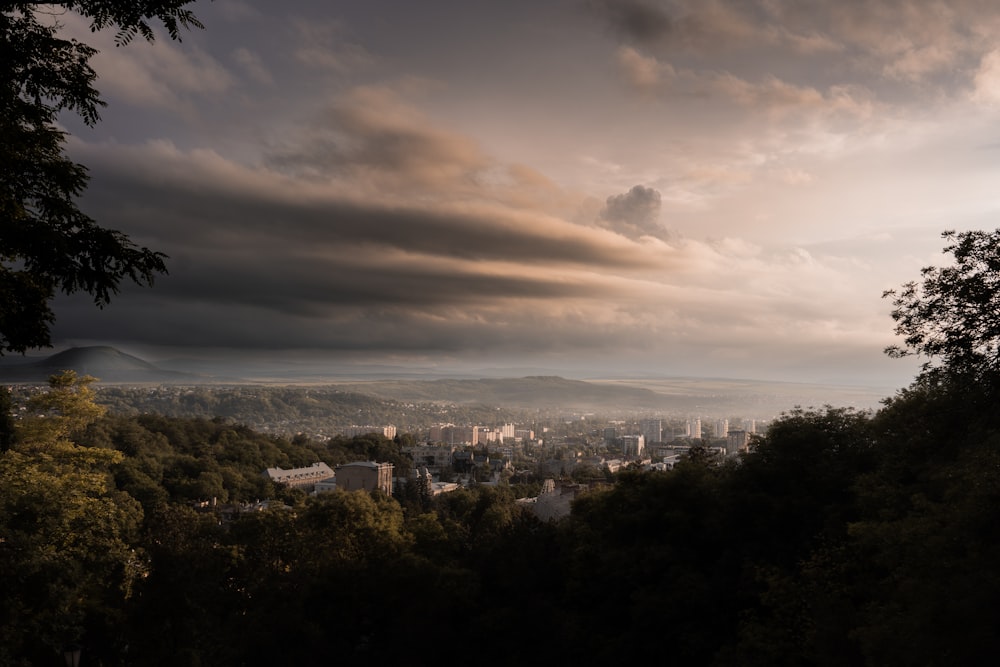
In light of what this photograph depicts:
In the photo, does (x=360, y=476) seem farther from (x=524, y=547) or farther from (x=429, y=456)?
(x=524, y=547)

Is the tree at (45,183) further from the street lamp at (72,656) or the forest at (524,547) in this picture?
the street lamp at (72,656)

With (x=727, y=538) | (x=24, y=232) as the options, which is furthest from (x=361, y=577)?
(x=24, y=232)

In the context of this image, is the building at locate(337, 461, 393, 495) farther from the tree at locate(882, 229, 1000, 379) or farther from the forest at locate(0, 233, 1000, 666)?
the tree at locate(882, 229, 1000, 379)

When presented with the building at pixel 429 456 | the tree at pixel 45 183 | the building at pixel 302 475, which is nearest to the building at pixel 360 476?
the building at pixel 302 475

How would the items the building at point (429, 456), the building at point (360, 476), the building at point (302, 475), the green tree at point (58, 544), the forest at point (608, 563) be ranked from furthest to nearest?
the building at point (429, 456) → the building at point (360, 476) → the building at point (302, 475) → the green tree at point (58, 544) → the forest at point (608, 563)

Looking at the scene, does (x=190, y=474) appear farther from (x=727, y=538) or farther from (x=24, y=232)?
(x=24, y=232)

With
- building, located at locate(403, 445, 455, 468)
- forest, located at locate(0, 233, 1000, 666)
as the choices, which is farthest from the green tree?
building, located at locate(403, 445, 455, 468)
